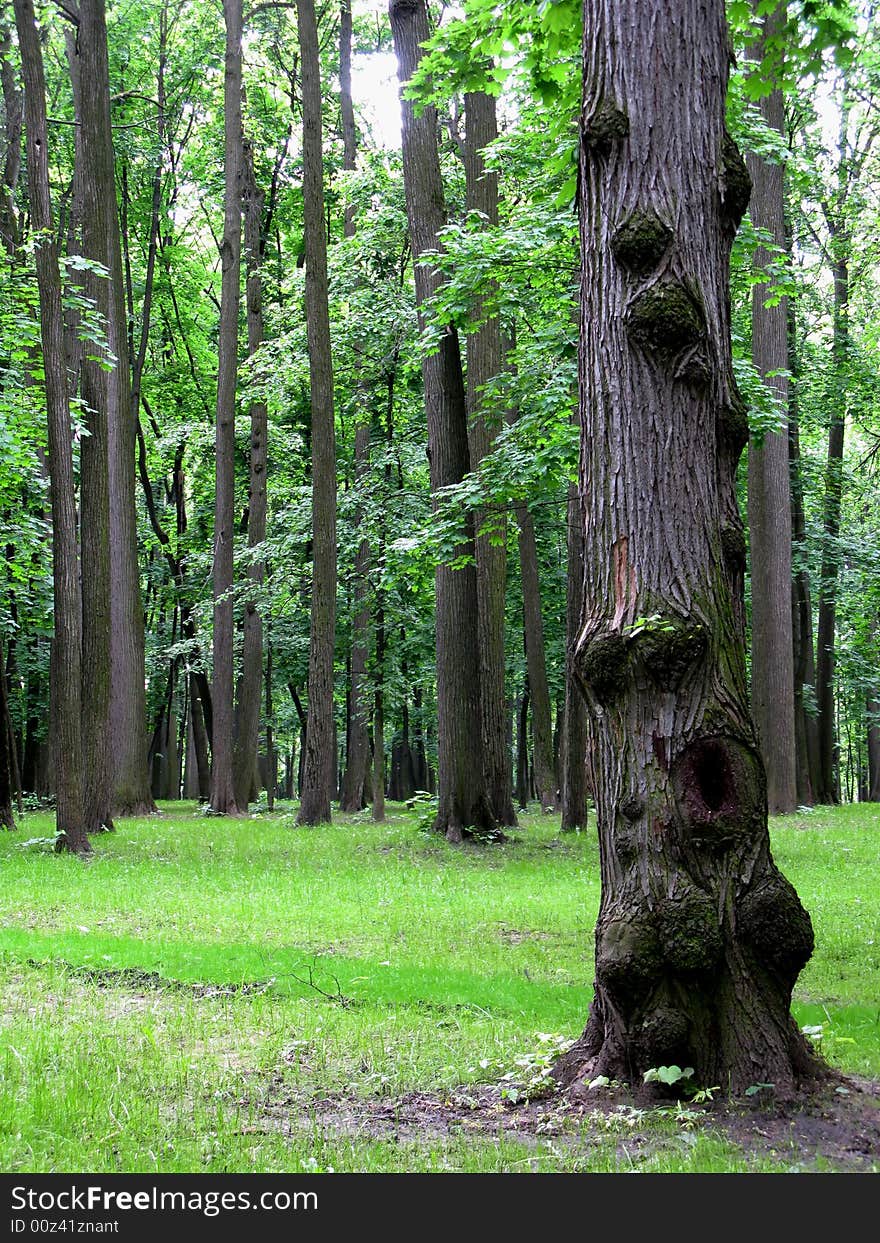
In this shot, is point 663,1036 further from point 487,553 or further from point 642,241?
point 487,553

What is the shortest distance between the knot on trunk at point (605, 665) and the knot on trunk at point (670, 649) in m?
0.09

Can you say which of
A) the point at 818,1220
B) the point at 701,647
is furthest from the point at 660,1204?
the point at 701,647

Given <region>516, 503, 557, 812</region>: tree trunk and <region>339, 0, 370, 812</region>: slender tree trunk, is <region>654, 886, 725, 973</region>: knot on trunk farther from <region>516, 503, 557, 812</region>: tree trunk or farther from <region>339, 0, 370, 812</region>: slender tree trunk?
<region>516, 503, 557, 812</region>: tree trunk

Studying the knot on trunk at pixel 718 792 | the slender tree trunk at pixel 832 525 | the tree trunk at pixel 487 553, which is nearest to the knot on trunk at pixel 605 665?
the knot on trunk at pixel 718 792

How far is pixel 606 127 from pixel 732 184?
2.00 feet

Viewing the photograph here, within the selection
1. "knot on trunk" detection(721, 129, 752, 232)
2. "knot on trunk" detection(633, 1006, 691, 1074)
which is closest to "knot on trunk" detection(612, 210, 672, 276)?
"knot on trunk" detection(721, 129, 752, 232)

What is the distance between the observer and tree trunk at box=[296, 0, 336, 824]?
19.7 metres

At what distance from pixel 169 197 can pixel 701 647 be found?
3188cm

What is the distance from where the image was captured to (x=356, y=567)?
78.6 ft

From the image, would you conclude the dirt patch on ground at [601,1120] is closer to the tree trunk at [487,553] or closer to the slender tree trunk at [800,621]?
the tree trunk at [487,553]

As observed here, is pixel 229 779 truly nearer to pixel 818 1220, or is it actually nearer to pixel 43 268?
pixel 43 268

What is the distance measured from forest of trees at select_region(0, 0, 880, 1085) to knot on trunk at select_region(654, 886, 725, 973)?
0.04 feet

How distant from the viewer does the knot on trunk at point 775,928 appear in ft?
14.7

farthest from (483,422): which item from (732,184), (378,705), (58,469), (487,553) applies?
(732,184)
